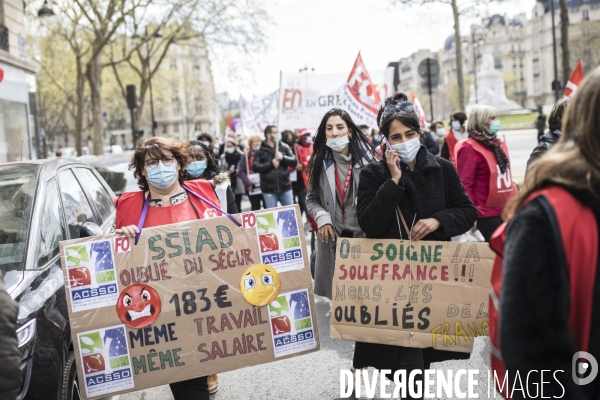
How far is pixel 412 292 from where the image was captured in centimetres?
348

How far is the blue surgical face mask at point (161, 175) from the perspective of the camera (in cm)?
364

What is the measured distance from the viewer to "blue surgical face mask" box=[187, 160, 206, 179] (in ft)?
18.5

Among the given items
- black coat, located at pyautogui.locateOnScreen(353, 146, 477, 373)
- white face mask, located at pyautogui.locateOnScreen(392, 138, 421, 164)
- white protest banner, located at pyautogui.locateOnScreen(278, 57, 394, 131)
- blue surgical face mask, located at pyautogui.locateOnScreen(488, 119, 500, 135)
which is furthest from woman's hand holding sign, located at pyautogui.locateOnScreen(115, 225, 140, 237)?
white protest banner, located at pyautogui.locateOnScreen(278, 57, 394, 131)

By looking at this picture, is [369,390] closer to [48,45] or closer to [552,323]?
[552,323]

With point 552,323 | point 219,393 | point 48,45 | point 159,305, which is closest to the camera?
point 552,323

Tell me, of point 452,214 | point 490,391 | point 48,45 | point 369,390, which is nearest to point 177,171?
point 452,214

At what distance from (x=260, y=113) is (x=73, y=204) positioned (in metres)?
13.6

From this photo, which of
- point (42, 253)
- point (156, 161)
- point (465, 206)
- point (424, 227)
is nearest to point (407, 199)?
point (424, 227)

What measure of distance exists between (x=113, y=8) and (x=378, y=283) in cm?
2626

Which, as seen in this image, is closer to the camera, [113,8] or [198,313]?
[198,313]

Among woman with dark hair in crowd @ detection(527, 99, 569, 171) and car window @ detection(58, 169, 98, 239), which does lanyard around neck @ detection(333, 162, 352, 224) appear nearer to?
woman with dark hair in crowd @ detection(527, 99, 569, 171)

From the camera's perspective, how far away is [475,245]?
3494 mm

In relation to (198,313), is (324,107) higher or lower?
higher

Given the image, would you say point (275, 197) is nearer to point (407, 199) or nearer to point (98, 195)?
point (98, 195)
